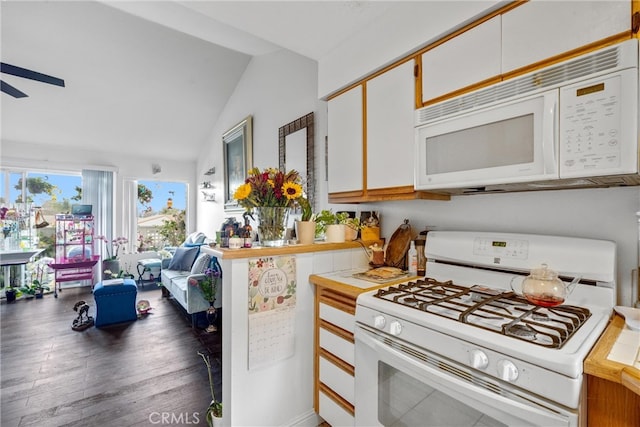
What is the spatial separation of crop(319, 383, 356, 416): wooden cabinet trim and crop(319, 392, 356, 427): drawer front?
0.02 metres

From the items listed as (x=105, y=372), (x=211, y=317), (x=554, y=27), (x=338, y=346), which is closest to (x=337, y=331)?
(x=338, y=346)

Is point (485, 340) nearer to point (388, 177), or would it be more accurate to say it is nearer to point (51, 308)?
point (388, 177)

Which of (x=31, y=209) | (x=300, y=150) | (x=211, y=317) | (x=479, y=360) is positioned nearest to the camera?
(x=479, y=360)

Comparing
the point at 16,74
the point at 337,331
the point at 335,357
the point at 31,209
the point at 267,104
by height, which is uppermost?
the point at 267,104

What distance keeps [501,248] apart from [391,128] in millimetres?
836

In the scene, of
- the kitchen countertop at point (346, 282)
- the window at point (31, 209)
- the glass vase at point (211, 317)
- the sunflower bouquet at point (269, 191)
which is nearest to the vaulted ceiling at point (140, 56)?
the window at point (31, 209)

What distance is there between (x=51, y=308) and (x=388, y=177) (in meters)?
5.08

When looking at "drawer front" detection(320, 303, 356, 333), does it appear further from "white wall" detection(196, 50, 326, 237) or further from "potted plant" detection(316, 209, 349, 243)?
"white wall" detection(196, 50, 326, 237)

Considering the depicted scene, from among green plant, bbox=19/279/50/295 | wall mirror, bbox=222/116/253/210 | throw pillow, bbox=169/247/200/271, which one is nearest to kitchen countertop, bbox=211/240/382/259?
wall mirror, bbox=222/116/253/210

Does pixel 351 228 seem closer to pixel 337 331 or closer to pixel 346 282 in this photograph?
pixel 346 282

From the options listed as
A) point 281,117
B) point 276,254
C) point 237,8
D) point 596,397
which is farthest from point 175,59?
point 596,397

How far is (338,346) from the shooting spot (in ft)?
5.09

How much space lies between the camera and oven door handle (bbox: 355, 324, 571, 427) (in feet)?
2.62

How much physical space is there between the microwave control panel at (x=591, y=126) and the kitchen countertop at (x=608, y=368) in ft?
1.78
